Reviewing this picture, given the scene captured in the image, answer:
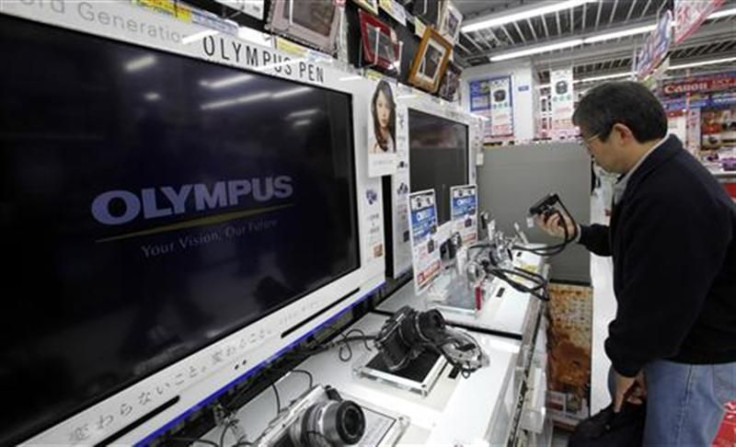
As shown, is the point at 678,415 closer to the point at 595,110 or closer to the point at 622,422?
the point at 622,422

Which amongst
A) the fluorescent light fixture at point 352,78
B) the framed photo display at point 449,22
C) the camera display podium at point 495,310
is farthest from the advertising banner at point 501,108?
the fluorescent light fixture at point 352,78

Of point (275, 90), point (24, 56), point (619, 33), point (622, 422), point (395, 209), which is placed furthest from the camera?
point (619, 33)

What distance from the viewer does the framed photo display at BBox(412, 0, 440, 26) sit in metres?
2.05

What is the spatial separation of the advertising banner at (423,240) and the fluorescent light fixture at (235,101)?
751 mm

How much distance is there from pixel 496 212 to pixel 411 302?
1466 millimetres

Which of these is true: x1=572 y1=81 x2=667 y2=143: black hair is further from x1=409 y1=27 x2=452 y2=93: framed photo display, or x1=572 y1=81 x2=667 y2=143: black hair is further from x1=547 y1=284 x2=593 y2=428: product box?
x1=547 y1=284 x2=593 y2=428: product box

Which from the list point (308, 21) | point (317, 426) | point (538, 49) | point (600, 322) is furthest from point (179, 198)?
point (538, 49)

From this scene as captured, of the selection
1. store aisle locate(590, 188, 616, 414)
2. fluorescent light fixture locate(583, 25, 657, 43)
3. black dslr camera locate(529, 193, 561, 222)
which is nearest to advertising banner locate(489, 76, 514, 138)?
fluorescent light fixture locate(583, 25, 657, 43)

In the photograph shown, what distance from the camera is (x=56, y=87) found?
56 cm

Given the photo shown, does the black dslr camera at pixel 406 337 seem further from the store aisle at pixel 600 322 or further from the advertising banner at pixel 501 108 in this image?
the advertising banner at pixel 501 108

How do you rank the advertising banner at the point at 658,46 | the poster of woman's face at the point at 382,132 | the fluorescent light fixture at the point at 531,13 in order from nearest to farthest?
the poster of woman's face at the point at 382,132 → the advertising banner at the point at 658,46 → the fluorescent light fixture at the point at 531,13

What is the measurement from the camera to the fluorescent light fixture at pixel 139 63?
2.13ft

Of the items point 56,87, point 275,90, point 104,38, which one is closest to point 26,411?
point 56,87

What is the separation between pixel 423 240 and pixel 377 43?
2.86 feet
